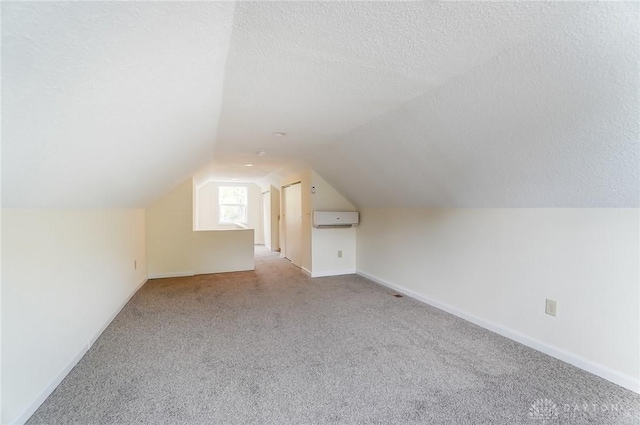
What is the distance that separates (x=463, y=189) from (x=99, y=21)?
2.70 metres

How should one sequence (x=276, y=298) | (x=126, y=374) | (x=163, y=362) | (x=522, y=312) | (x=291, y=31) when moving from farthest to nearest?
(x=276, y=298) < (x=522, y=312) < (x=163, y=362) < (x=126, y=374) < (x=291, y=31)

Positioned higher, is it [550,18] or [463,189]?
[550,18]

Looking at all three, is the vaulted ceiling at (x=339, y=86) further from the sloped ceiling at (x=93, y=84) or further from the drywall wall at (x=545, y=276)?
the drywall wall at (x=545, y=276)

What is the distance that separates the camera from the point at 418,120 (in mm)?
2215

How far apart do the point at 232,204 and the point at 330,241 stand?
15.7 feet

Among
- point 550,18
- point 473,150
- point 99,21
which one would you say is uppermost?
point 550,18

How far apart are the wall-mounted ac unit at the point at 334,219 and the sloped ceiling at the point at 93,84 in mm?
2772

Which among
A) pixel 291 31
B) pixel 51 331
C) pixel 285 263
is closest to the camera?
pixel 291 31

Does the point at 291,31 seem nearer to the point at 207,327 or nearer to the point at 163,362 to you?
the point at 163,362

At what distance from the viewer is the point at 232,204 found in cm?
875

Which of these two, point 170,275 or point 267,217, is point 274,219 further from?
point 170,275

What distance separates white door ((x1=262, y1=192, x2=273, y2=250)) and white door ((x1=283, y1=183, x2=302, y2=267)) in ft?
5.05

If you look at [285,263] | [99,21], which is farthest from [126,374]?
[285,263]

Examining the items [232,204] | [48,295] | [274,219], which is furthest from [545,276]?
[232,204]
